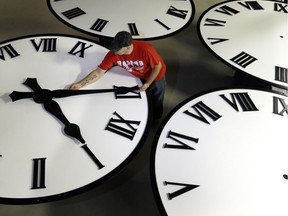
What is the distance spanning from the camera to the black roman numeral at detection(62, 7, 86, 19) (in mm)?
2117

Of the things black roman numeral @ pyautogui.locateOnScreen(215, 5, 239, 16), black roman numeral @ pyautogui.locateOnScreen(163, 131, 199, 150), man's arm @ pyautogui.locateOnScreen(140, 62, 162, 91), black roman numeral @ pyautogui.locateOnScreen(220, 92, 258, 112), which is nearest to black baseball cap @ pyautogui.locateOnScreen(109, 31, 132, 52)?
man's arm @ pyautogui.locateOnScreen(140, 62, 162, 91)

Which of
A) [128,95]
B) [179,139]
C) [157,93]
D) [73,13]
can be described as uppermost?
[73,13]

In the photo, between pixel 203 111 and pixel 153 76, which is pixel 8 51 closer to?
pixel 153 76

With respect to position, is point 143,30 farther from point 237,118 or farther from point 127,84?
point 237,118

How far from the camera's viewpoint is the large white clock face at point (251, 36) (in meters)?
1.88

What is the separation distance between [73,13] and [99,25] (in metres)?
0.24

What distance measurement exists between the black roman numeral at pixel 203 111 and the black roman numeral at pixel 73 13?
1118 millimetres

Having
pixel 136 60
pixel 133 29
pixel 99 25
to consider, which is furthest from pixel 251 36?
pixel 99 25

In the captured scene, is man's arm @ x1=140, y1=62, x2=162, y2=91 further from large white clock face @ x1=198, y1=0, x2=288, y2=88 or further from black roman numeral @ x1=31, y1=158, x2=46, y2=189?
black roman numeral @ x1=31, y1=158, x2=46, y2=189

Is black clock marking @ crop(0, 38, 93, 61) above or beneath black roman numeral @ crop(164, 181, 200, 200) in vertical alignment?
above

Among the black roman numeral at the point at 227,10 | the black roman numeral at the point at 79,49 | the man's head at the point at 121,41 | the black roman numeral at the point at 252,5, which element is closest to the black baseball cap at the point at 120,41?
the man's head at the point at 121,41

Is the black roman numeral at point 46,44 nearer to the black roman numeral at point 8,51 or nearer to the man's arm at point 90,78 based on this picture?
the black roman numeral at point 8,51

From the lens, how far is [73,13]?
215cm

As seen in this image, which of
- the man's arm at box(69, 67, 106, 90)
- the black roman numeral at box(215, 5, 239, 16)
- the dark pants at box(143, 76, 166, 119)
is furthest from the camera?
the black roman numeral at box(215, 5, 239, 16)
